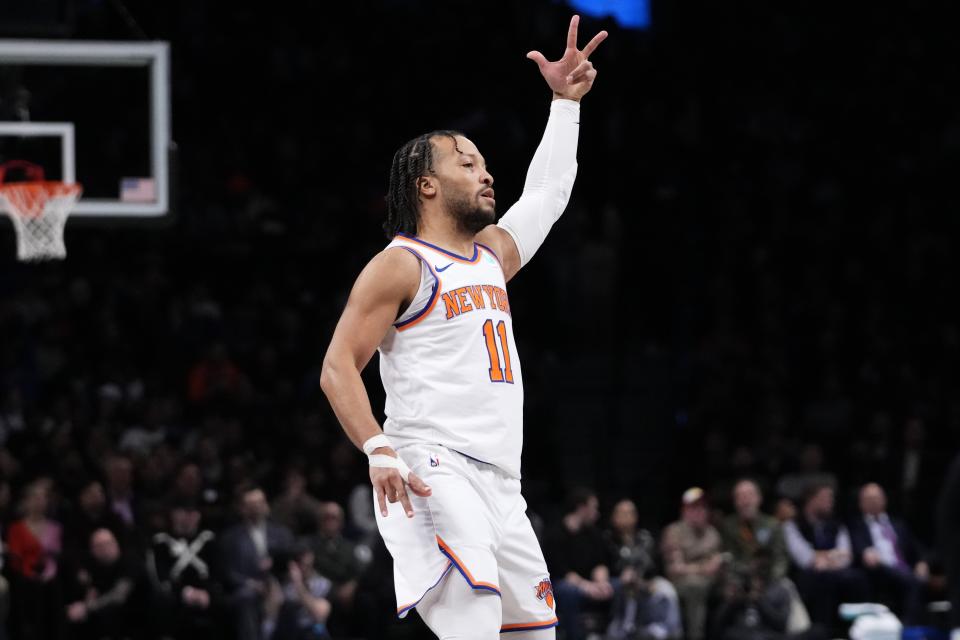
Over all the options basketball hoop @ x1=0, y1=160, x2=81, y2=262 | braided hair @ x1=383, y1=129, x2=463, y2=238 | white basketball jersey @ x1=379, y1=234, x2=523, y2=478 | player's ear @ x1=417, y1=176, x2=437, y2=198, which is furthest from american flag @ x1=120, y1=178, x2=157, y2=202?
white basketball jersey @ x1=379, y1=234, x2=523, y2=478

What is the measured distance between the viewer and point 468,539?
4.86 m

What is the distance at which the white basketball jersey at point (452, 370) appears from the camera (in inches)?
198

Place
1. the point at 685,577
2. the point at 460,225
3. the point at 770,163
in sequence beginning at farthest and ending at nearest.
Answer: the point at 770,163 < the point at 685,577 < the point at 460,225

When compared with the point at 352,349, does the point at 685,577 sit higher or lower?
lower

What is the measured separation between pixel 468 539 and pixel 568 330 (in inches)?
469

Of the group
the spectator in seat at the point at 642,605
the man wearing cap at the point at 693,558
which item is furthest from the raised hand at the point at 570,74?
the man wearing cap at the point at 693,558

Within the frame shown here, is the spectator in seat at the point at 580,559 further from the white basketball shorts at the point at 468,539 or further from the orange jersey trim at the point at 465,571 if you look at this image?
the orange jersey trim at the point at 465,571

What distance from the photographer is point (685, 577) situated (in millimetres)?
12398

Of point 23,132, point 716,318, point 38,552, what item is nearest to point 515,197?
point 716,318

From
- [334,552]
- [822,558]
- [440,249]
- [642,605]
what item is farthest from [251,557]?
[440,249]

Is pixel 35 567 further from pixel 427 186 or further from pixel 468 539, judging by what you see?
pixel 468 539

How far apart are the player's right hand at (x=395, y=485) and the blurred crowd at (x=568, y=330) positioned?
6.84 meters

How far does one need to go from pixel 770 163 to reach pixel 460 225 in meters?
13.6

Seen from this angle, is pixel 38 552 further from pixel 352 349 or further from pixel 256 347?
pixel 352 349
